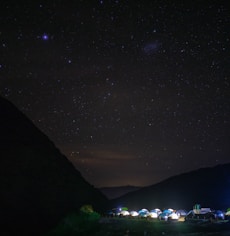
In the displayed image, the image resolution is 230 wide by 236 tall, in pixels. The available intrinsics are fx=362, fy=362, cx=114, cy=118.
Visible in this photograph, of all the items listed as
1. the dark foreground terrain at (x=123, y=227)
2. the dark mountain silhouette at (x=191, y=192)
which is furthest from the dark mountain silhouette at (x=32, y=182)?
the dark mountain silhouette at (x=191, y=192)

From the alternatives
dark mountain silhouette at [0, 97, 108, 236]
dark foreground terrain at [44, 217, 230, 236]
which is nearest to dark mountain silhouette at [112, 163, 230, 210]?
dark mountain silhouette at [0, 97, 108, 236]

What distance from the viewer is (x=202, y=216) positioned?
4269 centimetres

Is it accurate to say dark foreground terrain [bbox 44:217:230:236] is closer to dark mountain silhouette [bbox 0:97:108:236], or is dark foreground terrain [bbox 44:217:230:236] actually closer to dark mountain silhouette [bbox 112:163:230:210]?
dark mountain silhouette [bbox 0:97:108:236]

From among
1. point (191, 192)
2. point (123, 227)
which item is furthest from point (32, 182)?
point (191, 192)

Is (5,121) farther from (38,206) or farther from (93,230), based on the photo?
(93,230)

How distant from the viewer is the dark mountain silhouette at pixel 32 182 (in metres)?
73.6

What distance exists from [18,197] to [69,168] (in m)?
38.6

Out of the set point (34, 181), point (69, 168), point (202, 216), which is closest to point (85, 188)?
point (69, 168)

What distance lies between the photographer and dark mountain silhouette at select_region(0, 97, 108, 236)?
73625 mm

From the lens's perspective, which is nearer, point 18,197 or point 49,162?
point 18,197

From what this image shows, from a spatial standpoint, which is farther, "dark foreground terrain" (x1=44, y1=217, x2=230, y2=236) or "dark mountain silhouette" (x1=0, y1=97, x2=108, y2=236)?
"dark mountain silhouette" (x1=0, y1=97, x2=108, y2=236)

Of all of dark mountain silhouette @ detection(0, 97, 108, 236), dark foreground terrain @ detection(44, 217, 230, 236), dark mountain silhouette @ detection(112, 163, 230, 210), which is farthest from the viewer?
dark mountain silhouette @ detection(112, 163, 230, 210)

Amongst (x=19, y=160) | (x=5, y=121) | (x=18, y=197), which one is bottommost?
(x=18, y=197)

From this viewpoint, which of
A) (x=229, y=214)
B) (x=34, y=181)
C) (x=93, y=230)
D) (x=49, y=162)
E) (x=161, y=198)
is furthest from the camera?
(x=161, y=198)
